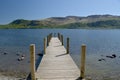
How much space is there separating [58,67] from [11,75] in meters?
8.32

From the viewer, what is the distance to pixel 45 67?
1436 centimetres

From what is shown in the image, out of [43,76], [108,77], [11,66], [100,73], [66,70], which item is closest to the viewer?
[43,76]

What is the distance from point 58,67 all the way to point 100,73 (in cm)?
927

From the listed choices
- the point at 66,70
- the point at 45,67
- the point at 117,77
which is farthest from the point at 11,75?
the point at 117,77

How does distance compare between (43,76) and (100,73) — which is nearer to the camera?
(43,76)

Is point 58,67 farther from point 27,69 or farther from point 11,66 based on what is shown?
point 11,66

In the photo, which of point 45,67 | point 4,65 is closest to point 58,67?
point 45,67

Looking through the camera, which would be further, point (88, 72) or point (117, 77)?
point (88, 72)

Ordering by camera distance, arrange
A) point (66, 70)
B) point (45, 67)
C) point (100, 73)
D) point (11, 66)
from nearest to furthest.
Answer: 1. point (66, 70)
2. point (45, 67)
3. point (100, 73)
4. point (11, 66)

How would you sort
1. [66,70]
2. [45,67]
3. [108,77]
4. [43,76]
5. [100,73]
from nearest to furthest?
[43,76], [66,70], [45,67], [108,77], [100,73]

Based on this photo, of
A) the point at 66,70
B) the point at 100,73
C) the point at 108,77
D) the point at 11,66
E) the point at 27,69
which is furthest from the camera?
the point at 11,66

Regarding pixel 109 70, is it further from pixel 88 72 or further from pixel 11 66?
pixel 11 66

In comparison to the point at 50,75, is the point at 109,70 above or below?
below

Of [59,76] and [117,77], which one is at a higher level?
[59,76]
